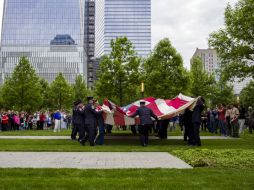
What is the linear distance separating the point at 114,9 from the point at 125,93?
5209 inches

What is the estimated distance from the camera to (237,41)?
99.2 feet

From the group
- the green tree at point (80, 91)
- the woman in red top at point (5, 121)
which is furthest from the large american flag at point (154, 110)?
the green tree at point (80, 91)

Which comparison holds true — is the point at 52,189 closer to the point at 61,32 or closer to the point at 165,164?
the point at 165,164

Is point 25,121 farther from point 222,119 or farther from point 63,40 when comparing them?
point 63,40

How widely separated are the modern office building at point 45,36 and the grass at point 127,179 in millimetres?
127863

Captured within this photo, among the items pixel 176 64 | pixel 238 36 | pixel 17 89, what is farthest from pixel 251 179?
pixel 17 89

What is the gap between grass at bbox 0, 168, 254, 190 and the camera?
268 inches

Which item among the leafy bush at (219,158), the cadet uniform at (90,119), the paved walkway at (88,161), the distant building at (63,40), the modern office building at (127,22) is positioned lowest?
the paved walkway at (88,161)

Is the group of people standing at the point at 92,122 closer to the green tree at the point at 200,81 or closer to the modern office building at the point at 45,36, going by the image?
the green tree at the point at 200,81

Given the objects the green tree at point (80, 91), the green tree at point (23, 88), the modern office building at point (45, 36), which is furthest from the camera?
the modern office building at point (45, 36)

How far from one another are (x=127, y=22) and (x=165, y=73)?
128963 mm

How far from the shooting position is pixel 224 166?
368 inches

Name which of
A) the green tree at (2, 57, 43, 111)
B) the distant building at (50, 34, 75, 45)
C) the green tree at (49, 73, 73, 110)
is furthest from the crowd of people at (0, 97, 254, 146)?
the distant building at (50, 34, 75, 45)

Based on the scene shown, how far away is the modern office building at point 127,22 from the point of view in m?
165
